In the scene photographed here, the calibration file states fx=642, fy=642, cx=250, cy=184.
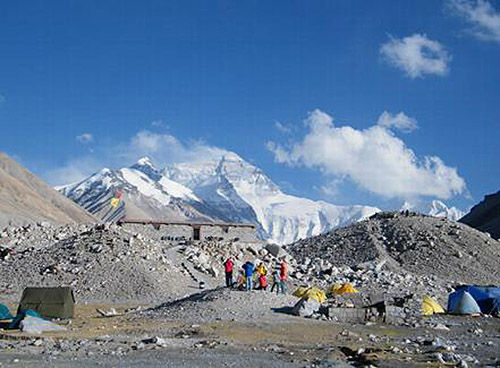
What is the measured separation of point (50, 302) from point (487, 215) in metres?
130

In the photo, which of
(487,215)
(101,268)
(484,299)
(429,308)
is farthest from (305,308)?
(487,215)

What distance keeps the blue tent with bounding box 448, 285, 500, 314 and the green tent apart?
780 inches

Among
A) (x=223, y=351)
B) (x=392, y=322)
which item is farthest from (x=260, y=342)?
(x=392, y=322)

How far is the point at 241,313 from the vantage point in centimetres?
2816

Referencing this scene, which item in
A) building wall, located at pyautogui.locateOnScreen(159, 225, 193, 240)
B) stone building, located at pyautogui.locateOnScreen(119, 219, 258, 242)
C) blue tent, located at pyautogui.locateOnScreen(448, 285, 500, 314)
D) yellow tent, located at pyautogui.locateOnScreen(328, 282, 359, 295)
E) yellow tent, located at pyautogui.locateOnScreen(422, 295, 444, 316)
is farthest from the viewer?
building wall, located at pyautogui.locateOnScreen(159, 225, 193, 240)

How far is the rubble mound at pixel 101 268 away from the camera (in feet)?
132

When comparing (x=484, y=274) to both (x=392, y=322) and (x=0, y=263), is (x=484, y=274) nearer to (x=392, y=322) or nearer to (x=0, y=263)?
(x=392, y=322)

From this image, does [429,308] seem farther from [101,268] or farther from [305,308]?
[101,268]

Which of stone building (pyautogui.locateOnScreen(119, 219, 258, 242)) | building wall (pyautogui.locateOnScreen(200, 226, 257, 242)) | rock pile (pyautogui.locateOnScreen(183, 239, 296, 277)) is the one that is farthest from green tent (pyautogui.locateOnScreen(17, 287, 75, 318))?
building wall (pyautogui.locateOnScreen(200, 226, 257, 242))

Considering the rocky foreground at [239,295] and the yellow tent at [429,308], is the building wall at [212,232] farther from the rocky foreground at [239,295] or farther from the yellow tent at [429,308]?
the yellow tent at [429,308]

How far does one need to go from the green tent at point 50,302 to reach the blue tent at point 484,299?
19819mm

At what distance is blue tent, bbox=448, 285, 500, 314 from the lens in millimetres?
34469

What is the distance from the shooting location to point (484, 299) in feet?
116

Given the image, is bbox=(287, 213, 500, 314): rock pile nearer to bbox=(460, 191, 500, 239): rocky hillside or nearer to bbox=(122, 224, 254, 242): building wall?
bbox=(122, 224, 254, 242): building wall
